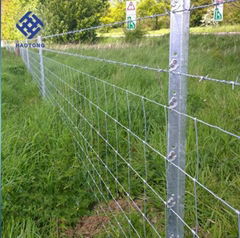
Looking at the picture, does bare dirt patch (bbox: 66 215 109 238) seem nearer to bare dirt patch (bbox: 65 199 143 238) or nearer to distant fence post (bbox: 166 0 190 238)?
bare dirt patch (bbox: 65 199 143 238)

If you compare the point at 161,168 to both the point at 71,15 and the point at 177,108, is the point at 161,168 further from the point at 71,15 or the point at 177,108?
the point at 71,15

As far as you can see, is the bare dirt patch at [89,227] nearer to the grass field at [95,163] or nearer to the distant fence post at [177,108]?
the grass field at [95,163]

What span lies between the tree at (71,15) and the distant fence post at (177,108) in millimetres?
1995

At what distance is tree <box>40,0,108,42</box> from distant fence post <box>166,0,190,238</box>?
6.55ft

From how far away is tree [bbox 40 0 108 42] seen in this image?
322 cm

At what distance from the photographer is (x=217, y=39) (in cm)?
550

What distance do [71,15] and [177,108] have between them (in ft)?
9.04

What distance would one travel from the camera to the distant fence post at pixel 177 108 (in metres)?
0.93

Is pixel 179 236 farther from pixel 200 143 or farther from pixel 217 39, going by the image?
pixel 217 39

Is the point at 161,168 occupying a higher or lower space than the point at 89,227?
higher

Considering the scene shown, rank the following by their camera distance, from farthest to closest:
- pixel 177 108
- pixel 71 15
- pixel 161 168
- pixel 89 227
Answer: pixel 71 15 < pixel 161 168 < pixel 89 227 < pixel 177 108

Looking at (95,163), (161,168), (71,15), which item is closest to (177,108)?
(161,168)

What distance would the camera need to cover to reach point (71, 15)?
3479 millimetres

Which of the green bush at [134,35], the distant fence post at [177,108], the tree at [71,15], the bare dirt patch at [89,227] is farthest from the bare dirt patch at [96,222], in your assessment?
the green bush at [134,35]
